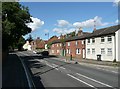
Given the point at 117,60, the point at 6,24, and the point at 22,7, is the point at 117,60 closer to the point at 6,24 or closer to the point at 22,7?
the point at 6,24

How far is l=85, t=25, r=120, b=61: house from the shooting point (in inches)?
1751

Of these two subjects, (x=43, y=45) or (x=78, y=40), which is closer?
(x=78, y=40)

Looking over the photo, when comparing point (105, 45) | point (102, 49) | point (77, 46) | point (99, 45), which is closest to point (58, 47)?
point (77, 46)

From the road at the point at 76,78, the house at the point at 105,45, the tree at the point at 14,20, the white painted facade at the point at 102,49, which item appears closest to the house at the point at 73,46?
the house at the point at 105,45

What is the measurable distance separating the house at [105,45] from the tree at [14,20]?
15087mm

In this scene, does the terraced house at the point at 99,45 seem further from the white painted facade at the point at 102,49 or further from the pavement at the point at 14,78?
the pavement at the point at 14,78

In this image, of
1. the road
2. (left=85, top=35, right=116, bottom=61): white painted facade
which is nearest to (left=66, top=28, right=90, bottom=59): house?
(left=85, top=35, right=116, bottom=61): white painted facade

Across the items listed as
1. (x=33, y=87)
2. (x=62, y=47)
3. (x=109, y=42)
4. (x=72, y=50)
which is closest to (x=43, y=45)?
(x=62, y=47)

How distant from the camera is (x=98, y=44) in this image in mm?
51031

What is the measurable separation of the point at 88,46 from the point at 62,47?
23298mm

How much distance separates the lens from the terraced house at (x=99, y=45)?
44.6 m

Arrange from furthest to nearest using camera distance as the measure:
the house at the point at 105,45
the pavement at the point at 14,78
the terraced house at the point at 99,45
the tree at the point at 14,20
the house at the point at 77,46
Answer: the house at the point at 77,46 → the terraced house at the point at 99,45 → the house at the point at 105,45 → the tree at the point at 14,20 → the pavement at the point at 14,78

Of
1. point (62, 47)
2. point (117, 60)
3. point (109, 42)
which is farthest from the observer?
point (62, 47)

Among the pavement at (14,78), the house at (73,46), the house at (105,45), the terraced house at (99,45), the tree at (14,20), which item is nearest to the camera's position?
the pavement at (14,78)
